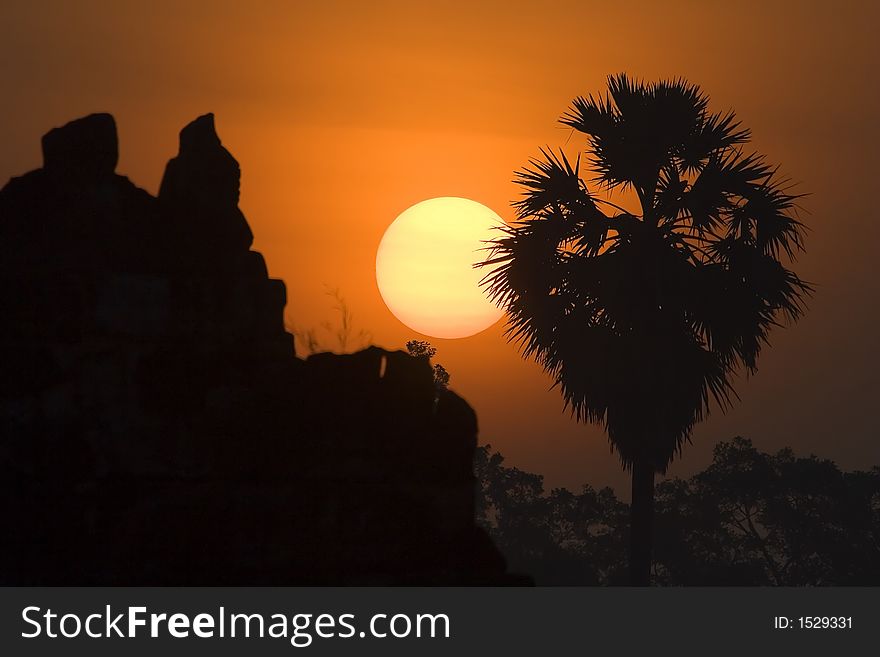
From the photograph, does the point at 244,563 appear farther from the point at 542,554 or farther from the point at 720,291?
the point at 542,554

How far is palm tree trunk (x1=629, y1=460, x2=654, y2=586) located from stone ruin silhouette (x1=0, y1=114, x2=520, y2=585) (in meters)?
13.7

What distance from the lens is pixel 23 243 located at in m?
13.9

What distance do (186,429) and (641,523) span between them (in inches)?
609

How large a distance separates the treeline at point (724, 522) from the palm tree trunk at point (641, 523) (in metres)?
22.0

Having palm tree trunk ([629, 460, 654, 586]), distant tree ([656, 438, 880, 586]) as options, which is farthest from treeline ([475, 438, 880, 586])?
palm tree trunk ([629, 460, 654, 586])

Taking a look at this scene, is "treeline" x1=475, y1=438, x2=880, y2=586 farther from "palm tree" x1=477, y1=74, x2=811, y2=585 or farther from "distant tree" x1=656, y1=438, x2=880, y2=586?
"palm tree" x1=477, y1=74, x2=811, y2=585

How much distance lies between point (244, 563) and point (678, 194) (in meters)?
17.8

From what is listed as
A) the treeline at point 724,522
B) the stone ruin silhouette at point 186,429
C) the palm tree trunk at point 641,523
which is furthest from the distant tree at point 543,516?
the stone ruin silhouette at point 186,429

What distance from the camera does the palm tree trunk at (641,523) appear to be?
26.9 m

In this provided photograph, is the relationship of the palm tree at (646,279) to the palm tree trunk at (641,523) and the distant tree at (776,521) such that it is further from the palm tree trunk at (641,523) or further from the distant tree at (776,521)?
the distant tree at (776,521)

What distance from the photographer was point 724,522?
177ft

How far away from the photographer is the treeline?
51500mm

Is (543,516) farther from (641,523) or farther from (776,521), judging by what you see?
(641,523)

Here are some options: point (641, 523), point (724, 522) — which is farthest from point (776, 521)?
point (641, 523)
